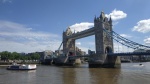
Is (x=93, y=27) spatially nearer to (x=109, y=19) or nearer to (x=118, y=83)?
(x=109, y=19)

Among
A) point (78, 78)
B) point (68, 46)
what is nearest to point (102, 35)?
point (68, 46)

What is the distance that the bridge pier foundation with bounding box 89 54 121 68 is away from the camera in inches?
2693

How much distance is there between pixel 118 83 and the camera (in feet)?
91.8

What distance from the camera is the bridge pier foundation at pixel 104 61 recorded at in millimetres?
68394

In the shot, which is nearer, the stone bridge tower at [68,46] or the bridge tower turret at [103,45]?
the bridge tower turret at [103,45]

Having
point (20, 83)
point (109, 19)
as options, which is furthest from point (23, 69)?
point (109, 19)

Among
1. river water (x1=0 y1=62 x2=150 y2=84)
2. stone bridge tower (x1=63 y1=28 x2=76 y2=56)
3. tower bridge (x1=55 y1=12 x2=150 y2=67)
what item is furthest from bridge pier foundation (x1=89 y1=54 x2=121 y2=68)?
stone bridge tower (x1=63 y1=28 x2=76 y2=56)

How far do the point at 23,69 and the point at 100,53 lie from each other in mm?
25862

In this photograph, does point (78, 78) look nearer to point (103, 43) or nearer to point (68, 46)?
point (103, 43)

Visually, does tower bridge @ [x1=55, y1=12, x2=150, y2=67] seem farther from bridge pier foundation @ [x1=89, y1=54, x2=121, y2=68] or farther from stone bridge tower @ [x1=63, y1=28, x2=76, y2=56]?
stone bridge tower @ [x1=63, y1=28, x2=76, y2=56]

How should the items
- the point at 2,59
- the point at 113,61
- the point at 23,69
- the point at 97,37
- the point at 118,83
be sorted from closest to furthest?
the point at 118,83, the point at 23,69, the point at 113,61, the point at 97,37, the point at 2,59

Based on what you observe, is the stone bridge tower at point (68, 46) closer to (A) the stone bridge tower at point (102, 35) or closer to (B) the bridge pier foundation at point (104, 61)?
(A) the stone bridge tower at point (102, 35)

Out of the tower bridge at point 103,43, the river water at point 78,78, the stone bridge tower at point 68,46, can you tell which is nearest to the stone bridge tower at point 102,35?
the tower bridge at point 103,43

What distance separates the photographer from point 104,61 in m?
68.5
